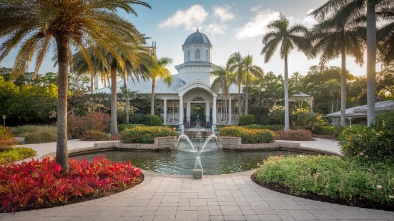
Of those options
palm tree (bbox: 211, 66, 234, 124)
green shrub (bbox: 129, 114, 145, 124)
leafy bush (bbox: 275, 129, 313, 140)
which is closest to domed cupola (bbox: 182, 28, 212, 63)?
palm tree (bbox: 211, 66, 234, 124)

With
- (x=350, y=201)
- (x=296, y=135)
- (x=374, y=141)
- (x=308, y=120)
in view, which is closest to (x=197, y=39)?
(x=308, y=120)

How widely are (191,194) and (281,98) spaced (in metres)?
28.3

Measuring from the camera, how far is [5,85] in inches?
1041

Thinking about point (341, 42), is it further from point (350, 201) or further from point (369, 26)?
point (350, 201)

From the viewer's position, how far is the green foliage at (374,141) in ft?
21.9

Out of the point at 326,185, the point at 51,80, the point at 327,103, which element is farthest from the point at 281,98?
the point at 51,80

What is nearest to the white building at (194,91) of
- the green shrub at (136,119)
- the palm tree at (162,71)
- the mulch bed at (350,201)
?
the green shrub at (136,119)

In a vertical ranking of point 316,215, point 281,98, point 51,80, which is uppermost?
point 51,80

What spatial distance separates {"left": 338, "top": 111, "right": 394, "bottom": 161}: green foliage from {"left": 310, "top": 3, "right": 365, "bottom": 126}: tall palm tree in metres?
16.2

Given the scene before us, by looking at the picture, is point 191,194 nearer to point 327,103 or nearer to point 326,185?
point 326,185

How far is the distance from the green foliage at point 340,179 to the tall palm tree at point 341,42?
17589 millimetres

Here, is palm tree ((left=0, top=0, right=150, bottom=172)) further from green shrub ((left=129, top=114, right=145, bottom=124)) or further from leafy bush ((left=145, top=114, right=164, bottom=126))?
green shrub ((left=129, top=114, right=145, bottom=124))

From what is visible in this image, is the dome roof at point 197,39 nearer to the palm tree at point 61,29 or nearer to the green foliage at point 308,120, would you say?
the green foliage at point 308,120

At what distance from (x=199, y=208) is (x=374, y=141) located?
17.1 feet
